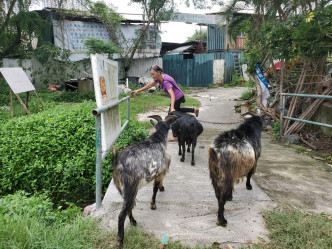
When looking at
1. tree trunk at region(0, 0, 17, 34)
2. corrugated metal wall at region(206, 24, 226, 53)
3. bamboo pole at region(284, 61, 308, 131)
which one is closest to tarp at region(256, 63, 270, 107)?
bamboo pole at region(284, 61, 308, 131)

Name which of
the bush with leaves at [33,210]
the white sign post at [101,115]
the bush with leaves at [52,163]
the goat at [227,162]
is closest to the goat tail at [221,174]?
the goat at [227,162]

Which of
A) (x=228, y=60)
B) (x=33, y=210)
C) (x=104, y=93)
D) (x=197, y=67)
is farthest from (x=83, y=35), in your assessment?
(x=33, y=210)

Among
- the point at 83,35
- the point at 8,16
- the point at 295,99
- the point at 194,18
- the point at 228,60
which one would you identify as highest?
the point at 194,18

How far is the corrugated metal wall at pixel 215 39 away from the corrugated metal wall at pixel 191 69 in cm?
238

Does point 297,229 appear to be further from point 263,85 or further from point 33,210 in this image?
point 263,85

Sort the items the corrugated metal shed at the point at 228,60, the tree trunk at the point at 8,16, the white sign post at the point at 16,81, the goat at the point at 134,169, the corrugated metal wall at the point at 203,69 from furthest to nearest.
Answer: the corrugated metal wall at the point at 203,69
the corrugated metal shed at the point at 228,60
the tree trunk at the point at 8,16
the white sign post at the point at 16,81
the goat at the point at 134,169

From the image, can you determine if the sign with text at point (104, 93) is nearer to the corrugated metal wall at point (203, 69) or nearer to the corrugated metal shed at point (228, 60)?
the corrugated metal wall at point (203, 69)

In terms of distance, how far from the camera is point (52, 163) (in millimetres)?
4352

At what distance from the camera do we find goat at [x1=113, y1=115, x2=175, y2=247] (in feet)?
8.39

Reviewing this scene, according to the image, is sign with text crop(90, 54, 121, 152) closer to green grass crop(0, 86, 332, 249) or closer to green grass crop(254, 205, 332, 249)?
green grass crop(0, 86, 332, 249)

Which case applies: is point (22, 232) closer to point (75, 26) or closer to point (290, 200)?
point (290, 200)

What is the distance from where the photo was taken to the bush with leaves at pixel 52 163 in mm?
4219

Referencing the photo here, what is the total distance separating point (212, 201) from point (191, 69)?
18695 millimetres

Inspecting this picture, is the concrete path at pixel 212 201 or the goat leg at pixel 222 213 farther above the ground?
the goat leg at pixel 222 213
